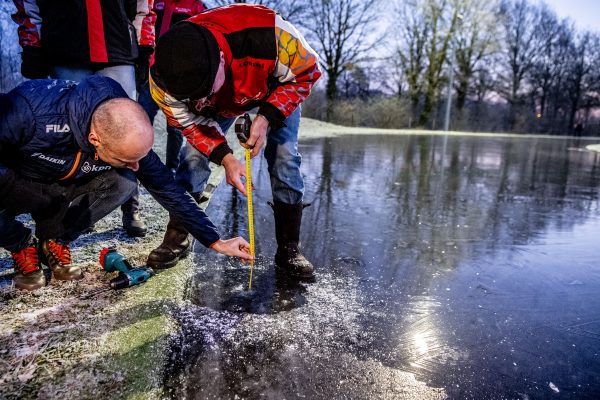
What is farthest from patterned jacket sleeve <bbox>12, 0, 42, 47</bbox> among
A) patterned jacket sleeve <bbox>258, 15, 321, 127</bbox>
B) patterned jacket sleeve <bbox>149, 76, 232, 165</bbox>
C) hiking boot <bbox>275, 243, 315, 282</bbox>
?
hiking boot <bbox>275, 243, 315, 282</bbox>

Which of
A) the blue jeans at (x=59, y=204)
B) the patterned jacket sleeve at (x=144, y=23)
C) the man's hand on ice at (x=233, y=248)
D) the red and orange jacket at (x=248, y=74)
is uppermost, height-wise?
the patterned jacket sleeve at (x=144, y=23)

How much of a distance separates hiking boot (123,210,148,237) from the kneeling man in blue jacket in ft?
1.48

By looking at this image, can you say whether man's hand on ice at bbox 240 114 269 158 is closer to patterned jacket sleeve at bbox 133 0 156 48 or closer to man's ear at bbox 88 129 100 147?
man's ear at bbox 88 129 100 147

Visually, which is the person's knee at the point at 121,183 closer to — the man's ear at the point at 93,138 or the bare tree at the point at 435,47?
the man's ear at the point at 93,138

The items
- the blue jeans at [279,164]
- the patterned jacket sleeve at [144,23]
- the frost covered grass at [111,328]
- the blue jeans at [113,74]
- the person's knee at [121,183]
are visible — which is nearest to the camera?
the frost covered grass at [111,328]

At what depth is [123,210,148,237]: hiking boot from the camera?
268 centimetres

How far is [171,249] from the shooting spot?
2295 millimetres

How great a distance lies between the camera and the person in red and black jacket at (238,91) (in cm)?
168

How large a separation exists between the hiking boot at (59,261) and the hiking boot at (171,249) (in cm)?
36

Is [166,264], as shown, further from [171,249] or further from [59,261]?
[59,261]

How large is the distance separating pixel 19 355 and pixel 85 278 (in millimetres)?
672

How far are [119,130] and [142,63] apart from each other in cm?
156

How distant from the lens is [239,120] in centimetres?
210

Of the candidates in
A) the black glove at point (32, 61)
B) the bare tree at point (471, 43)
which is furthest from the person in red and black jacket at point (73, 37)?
the bare tree at point (471, 43)
